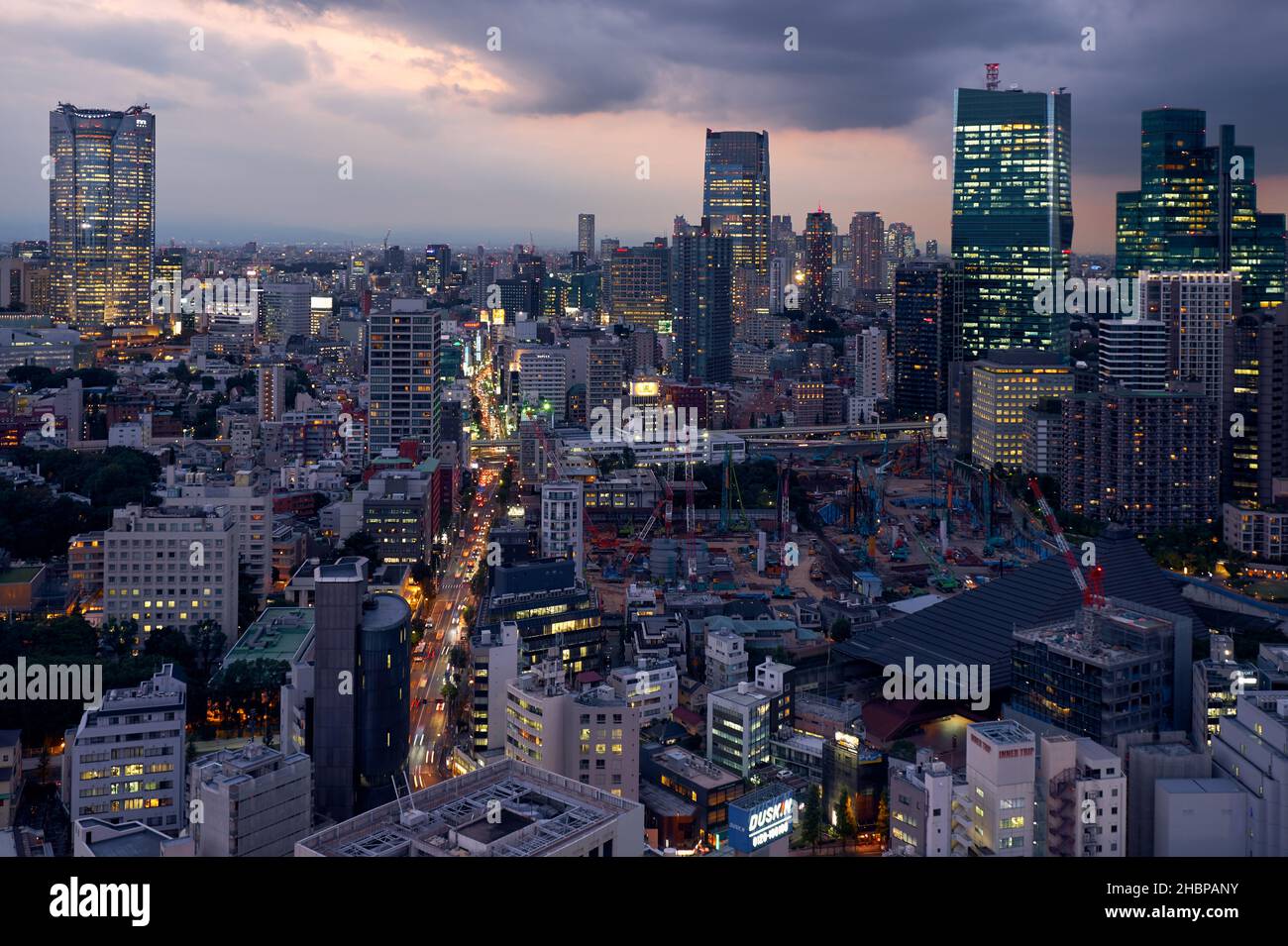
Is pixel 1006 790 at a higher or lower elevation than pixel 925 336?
lower

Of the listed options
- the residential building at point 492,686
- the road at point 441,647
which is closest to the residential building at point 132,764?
the road at point 441,647

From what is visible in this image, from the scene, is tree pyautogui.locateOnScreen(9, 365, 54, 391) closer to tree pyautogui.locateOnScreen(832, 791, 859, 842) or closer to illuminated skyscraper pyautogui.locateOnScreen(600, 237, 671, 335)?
illuminated skyscraper pyautogui.locateOnScreen(600, 237, 671, 335)

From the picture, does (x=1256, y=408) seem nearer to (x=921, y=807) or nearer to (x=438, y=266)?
(x=921, y=807)

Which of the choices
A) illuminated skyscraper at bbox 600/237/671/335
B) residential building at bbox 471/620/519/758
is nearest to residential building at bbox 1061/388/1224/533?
residential building at bbox 471/620/519/758

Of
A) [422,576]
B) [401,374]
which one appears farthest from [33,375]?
[422,576]

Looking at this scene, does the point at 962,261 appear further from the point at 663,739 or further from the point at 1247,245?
the point at 663,739
